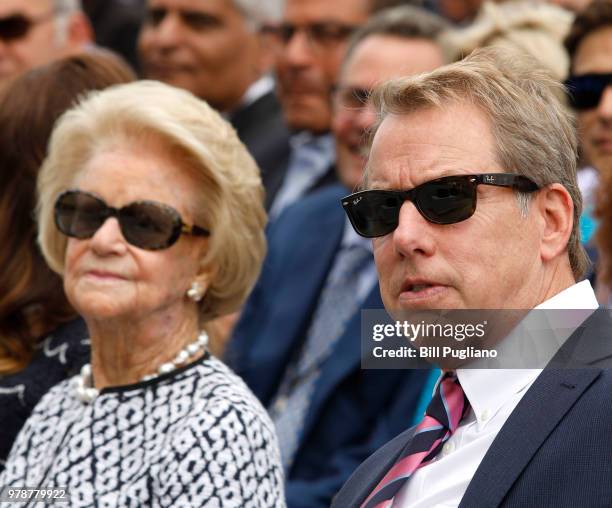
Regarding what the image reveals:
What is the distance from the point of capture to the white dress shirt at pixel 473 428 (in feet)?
8.44

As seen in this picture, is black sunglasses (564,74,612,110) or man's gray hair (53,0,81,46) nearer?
black sunglasses (564,74,612,110)

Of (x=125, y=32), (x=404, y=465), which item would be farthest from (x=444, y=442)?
(x=125, y=32)

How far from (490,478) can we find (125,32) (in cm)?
699

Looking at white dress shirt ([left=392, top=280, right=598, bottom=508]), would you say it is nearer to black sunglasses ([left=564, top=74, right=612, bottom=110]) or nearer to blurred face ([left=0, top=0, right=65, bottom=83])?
black sunglasses ([left=564, top=74, right=612, bottom=110])

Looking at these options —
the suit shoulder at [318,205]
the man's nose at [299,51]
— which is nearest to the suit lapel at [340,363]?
the suit shoulder at [318,205]

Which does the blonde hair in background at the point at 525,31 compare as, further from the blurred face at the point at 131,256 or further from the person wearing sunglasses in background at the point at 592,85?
the blurred face at the point at 131,256

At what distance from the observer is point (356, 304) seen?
486 cm

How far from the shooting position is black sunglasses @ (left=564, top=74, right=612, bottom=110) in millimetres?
5020

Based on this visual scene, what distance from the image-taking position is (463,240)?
2668 mm

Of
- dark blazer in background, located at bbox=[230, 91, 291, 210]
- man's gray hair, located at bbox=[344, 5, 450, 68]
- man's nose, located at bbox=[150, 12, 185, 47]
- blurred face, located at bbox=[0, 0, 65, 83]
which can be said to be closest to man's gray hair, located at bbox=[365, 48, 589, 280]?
→ man's gray hair, located at bbox=[344, 5, 450, 68]

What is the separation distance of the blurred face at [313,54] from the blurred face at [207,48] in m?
0.36

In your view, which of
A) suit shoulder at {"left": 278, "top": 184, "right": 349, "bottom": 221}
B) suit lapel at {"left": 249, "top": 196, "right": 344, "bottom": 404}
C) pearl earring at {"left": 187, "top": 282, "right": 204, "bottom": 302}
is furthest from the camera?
suit shoulder at {"left": 278, "top": 184, "right": 349, "bottom": 221}

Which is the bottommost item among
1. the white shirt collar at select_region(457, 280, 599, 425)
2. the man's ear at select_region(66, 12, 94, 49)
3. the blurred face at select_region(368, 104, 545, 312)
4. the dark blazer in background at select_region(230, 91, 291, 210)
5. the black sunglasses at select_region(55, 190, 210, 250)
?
→ the dark blazer in background at select_region(230, 91, 291, 210)

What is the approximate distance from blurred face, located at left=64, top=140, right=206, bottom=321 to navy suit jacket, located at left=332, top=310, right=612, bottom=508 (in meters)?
1.41
